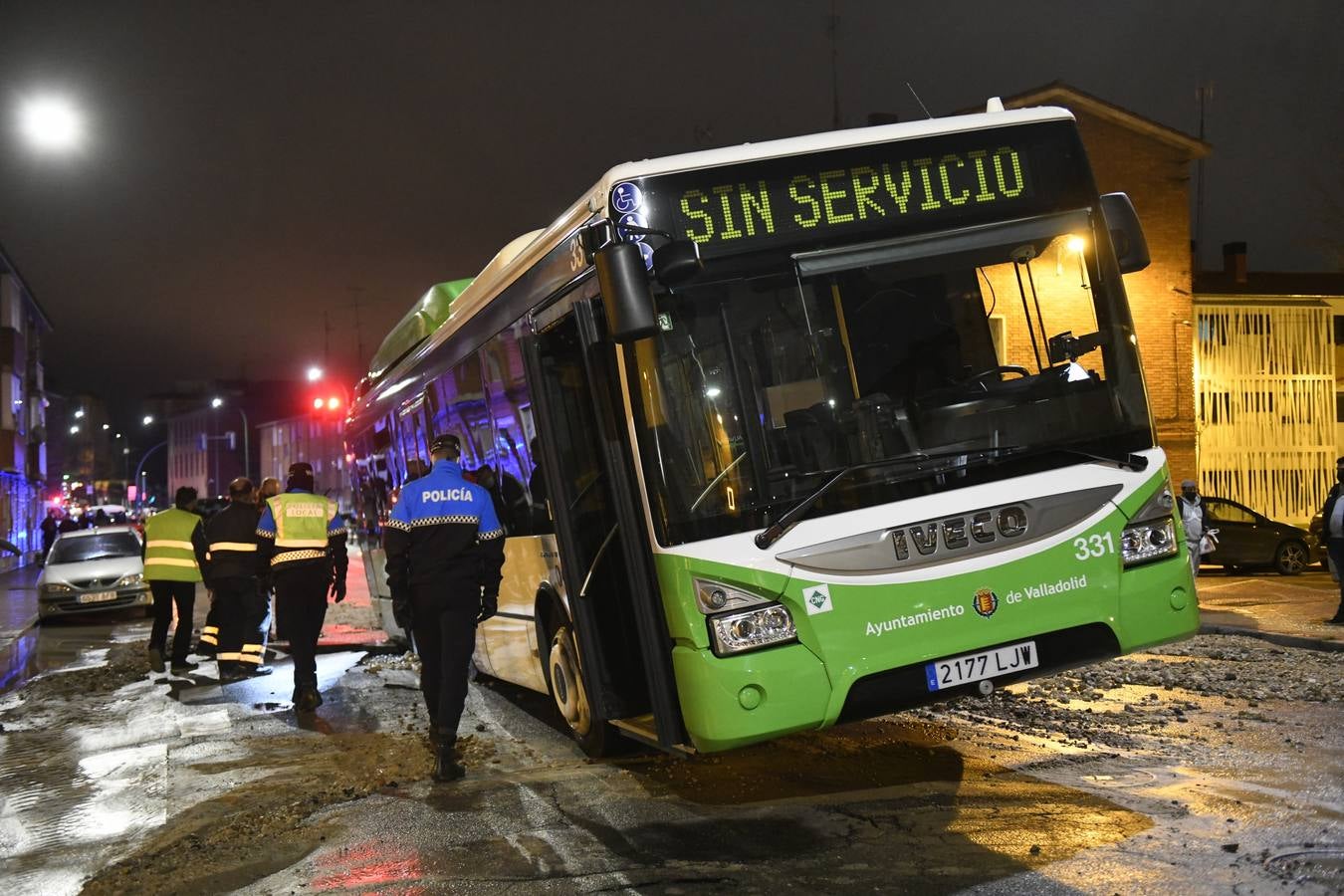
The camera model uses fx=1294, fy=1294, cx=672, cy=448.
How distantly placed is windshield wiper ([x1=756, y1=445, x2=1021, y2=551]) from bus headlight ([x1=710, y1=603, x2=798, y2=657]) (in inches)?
11.4

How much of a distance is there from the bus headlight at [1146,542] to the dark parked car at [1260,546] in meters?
18.5

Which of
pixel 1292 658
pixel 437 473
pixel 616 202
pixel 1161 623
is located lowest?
pixel 1292 658

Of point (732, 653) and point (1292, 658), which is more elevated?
point (732, 653)

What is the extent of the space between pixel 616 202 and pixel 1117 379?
2557 millimetres

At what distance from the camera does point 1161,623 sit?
6.17 metres

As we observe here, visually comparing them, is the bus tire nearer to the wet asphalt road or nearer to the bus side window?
the wet asphalt road

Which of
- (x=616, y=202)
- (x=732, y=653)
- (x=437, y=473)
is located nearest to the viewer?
(x=732, y=653)

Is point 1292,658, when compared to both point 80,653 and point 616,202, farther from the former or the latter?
point 80,653

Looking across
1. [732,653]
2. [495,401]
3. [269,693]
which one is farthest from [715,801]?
[269,693]

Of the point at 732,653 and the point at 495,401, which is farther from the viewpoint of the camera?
the point at 495,401

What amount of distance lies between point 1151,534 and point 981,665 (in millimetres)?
1096

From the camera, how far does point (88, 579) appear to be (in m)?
21.2

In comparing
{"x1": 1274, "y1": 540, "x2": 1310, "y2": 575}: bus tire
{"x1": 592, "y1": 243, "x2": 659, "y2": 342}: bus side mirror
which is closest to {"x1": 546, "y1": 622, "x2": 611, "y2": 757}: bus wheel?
{"x1": 592, "y1": 243, "x2": 659, "y2": 342}: bus side mirror

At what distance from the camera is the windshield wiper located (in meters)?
5.68
